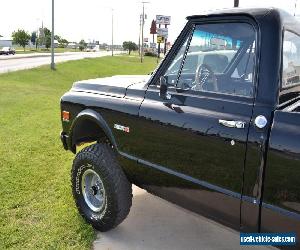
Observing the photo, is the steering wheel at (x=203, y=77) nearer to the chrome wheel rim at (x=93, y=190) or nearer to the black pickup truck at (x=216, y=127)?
the black pickup truck at (x=216, y=127)

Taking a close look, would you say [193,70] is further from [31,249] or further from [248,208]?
[31,249]

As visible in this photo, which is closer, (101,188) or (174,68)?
(174,68)

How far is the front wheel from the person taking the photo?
152 inches

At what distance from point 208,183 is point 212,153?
0.79ft

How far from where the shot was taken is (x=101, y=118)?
3934mm

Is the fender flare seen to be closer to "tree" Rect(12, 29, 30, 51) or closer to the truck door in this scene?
the truck door


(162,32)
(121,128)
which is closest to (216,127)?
(121,128)

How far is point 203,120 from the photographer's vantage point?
296cm

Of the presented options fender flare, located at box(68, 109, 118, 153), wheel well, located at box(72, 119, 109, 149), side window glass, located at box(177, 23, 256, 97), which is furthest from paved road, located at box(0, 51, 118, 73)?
side window glass, located at box(177, 23, 256, 97)

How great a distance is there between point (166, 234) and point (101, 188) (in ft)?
2.52

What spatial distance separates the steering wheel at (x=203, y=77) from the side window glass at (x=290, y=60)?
1.73 ft

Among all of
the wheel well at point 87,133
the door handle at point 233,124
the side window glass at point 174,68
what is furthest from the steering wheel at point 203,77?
the wheel well at point 87,133

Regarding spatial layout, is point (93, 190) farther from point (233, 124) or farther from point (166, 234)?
point (233, 124)

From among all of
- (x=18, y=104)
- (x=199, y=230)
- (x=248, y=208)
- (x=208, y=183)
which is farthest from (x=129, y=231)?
(x=18, y=104)
